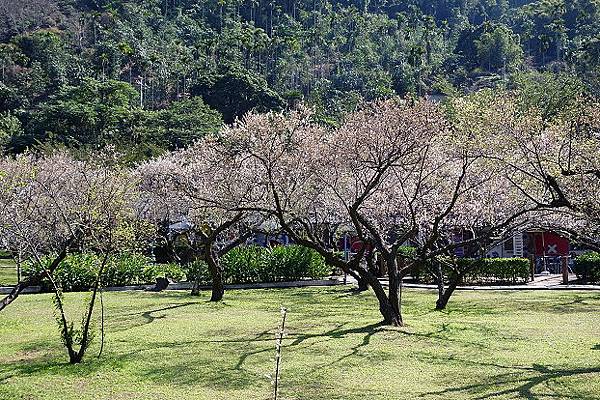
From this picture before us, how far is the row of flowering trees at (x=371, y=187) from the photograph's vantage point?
478 inches

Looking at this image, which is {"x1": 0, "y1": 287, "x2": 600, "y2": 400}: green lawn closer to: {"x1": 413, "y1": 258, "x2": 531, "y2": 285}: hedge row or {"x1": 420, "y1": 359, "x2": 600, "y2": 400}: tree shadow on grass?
{"x1": 420, "y1": 359, "x2": 600, "y2": 400}: tree shadow on grass

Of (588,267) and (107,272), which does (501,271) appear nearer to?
(588,267)

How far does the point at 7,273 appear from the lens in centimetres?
2988

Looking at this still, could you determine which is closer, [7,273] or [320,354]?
[320,354]

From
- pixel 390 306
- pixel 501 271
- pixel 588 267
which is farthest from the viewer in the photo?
pixel 501 271

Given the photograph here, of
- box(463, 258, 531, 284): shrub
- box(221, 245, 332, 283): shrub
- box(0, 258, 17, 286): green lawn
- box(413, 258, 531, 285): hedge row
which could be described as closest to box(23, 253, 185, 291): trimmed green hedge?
box(0, 258, 17, 286): green lawn

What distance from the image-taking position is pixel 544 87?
174 ft

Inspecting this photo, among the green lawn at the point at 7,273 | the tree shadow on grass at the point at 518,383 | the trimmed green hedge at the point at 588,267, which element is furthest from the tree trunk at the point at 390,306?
the green lawn at the point at 7,273

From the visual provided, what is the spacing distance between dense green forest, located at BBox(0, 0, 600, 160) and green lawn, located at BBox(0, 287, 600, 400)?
31076mm

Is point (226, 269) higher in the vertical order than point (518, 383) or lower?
higher

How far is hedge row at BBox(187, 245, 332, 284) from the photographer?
982 inches

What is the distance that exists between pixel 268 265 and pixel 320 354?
Answer: 14678 mm

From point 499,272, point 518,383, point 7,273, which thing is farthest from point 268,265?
point 518,383

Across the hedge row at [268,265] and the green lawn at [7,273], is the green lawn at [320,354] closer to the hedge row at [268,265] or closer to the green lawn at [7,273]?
the hedge row at [268,265]
